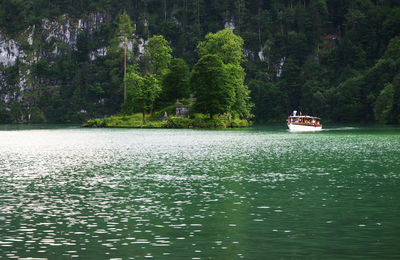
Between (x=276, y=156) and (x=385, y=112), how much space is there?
11086 centimetres

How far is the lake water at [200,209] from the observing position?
20.2 metres

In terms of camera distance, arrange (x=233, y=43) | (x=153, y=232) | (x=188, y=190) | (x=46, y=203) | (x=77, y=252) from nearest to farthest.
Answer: (x=77, y=252) < (x=153, y=232) < (x=46, y=203) < (x=188, y=190) < (x=233, y=43)

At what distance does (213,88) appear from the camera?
463 ft

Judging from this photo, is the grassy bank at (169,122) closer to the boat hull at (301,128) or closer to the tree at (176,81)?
the tree at (176,81)

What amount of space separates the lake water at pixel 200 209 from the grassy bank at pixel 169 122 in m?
92.5

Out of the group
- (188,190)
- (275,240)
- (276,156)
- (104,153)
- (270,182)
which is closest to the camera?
(275,240)

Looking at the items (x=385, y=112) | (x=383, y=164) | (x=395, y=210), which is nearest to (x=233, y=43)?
(x=385, y=112)

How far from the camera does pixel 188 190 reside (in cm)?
3431

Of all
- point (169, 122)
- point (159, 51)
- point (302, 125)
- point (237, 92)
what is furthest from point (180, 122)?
point (159, 51)

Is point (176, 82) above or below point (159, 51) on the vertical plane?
below

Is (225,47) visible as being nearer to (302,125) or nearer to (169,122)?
(169,122)

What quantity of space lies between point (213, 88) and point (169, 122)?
1412 cm

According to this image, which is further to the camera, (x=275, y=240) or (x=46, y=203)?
(x=46, y=203)

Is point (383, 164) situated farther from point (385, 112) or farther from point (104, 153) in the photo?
point (385, 112)
